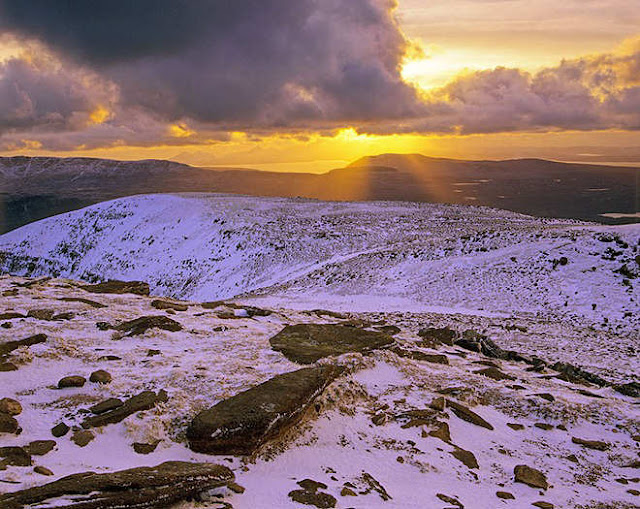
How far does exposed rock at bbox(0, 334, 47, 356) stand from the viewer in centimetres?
1026

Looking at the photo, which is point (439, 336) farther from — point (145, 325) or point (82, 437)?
point (82, 437)

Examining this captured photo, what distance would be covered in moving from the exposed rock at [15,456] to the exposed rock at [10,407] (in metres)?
1.32

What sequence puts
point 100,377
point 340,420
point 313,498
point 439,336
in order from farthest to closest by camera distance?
point 439,336
point 100,377
point 340,420
point 313,498

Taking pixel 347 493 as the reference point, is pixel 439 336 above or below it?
below

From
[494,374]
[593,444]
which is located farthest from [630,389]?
[593,444]

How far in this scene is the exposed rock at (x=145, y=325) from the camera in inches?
502

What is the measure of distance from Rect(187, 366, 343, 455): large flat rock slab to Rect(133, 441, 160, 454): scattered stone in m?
0.57

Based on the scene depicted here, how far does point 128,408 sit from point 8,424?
1855 millimetres

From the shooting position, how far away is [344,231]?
47938 millimetres

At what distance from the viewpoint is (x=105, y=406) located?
8453 mm

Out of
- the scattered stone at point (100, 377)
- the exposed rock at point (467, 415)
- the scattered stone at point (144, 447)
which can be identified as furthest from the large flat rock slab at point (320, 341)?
the scattered stone at point (144, 447)

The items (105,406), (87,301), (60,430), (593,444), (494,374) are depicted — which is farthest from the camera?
(87,301)

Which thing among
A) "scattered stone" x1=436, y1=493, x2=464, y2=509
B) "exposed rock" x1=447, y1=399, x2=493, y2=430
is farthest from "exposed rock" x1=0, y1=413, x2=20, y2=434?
"exposed rock" x1=447, y1=399, x2=493, y2=430

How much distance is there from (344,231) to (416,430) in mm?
38934
